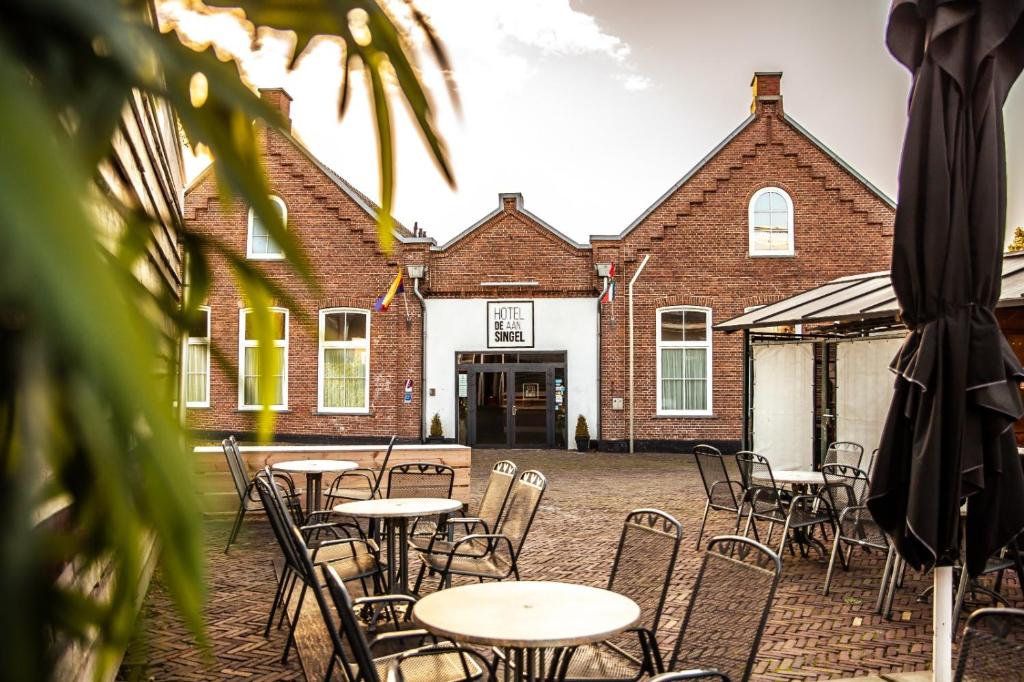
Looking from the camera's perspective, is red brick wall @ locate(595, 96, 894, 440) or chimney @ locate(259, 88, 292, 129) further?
red brick wall @ locate(595, 96, 894, 440)

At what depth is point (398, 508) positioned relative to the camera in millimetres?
5281

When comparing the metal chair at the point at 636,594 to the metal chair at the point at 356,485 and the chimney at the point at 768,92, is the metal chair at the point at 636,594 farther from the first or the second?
the chimney at the point at 768,92

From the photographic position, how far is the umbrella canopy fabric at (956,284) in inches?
137

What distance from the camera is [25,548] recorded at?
0.38m

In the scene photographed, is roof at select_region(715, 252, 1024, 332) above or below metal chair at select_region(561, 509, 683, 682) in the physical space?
above

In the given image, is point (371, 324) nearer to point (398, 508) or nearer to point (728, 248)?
point (728, 248)

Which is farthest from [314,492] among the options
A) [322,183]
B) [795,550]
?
→ [322,183]

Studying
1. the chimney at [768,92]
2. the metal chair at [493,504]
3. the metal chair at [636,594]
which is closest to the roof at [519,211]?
the chimney at [768,92]

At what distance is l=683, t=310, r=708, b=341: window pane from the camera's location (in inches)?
699

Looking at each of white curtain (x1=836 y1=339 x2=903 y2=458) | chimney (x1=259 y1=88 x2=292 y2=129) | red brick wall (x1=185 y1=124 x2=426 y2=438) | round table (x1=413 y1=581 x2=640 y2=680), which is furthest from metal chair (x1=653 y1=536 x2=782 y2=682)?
red brick wall (x1=185 y1=124 x2=426 y2=438)

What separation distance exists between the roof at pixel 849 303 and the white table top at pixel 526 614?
4.53 meters

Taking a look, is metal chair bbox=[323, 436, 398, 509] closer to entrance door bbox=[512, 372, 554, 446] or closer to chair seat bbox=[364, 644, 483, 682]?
chair seat bbox=[364, 644, 483, 682]

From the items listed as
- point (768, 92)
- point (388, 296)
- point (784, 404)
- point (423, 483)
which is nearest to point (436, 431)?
point (388, 296)

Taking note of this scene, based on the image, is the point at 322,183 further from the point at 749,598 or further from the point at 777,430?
the point at 749,598
